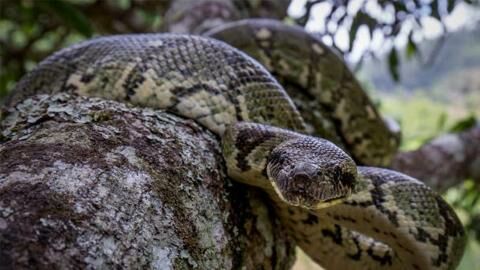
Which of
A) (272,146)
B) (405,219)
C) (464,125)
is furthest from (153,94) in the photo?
(464,125)

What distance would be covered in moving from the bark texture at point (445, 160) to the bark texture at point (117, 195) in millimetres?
1795

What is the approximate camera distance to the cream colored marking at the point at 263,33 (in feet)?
8.80

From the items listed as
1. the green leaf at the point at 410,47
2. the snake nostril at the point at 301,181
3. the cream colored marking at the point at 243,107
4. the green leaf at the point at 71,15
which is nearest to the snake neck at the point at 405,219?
the snake nostril at the point at 301,181

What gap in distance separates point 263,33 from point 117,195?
5.39ft

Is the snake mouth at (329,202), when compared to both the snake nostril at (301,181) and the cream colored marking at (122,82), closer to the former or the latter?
the snake nostril at (301,181)

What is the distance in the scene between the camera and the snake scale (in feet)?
5.75

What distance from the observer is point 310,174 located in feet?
5.52

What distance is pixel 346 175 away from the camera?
176cm

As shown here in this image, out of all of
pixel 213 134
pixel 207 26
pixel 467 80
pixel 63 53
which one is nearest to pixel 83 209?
pixel 213 134

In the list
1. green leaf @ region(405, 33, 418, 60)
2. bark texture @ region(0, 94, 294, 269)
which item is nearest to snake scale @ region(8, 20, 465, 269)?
bark texture @ region(0, 94, 294, 269)

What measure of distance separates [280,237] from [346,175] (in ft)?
0.98

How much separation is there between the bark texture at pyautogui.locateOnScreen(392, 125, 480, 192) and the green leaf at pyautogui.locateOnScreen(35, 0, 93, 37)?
77.5 inches

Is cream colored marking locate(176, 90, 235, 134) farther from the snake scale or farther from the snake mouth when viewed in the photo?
the snake mouth

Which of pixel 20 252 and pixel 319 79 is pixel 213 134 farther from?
pixel 319 79
